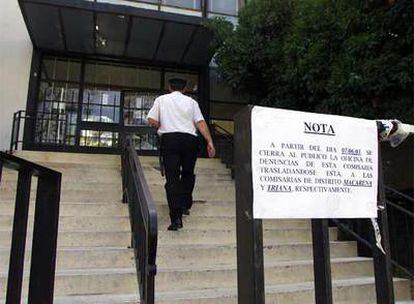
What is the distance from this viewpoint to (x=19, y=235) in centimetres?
214

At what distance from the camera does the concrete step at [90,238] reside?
181 inches

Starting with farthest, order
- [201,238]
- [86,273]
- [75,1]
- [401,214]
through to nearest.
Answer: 1. [75,1]
2. [401,214]
3. [201,238]
4. [86,273]

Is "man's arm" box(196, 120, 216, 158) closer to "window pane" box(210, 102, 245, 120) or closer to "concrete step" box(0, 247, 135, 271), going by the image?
"concrete step" box(0, 247, 135, 271)

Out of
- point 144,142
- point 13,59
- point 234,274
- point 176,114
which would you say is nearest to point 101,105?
point 144,142

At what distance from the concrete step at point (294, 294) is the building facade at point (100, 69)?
6.09 m

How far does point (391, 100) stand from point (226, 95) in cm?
616

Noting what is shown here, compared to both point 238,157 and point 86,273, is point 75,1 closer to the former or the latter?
point 86,273

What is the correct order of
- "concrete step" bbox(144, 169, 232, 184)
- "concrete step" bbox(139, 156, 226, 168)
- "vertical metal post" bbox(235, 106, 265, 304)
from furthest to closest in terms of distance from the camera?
"concrete step" bbox(139, 156, 226, 168) < "concrete step" bbox(144, 169, 232, 184) < "vertical metal post" bbox(235, 106, 265, 304)

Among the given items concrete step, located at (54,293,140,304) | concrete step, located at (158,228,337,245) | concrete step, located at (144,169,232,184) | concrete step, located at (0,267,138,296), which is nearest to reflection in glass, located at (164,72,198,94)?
concrete step, located at (144,169,232,184)

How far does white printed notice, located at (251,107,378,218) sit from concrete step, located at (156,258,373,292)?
2.39 meters

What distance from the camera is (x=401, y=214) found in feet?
17.3

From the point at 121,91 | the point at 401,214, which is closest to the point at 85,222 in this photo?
the point at 401,214

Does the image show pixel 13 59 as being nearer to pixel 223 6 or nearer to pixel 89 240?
pixel 223 6

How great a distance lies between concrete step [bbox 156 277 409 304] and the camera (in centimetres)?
365
